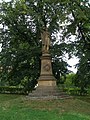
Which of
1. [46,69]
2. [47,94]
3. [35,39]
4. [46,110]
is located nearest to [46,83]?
[46,69]

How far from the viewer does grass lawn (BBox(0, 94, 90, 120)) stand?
43.0 ft

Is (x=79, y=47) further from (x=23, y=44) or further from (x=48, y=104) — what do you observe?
(x=48, y=104)

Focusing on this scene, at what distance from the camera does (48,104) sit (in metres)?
16.6

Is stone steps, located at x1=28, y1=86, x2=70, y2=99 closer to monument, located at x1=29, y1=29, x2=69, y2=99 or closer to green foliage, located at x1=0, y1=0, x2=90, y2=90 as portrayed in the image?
monument, located at x1=29, y1=29, x2=69, y2=99

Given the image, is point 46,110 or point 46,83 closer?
point 46,110

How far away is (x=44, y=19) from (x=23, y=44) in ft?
12.3

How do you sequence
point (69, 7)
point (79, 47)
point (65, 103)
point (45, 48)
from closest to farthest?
point (65, 103) → point (45, 48) → point (69, 7) → point (79, 47)

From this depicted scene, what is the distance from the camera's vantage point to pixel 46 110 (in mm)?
14844

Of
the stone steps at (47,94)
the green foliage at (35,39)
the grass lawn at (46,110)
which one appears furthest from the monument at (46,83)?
the green foliage at (35,39)

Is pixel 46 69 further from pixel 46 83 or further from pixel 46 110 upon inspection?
pixel 46 110

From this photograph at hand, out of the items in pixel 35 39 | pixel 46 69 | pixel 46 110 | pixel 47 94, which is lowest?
pixel 46 110

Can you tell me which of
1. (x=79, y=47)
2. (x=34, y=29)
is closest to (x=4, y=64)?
(x=34, y=29)

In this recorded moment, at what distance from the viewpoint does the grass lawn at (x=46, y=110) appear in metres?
13.1

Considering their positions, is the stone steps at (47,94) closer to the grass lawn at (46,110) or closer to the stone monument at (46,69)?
the stone monument at (46,69)
